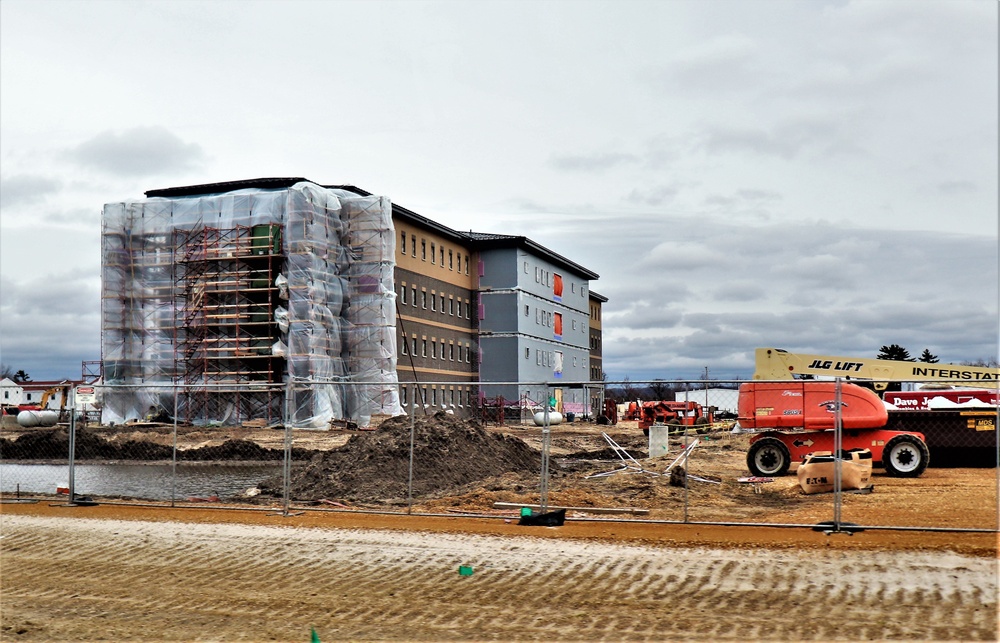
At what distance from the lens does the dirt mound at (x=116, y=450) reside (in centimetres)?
4297

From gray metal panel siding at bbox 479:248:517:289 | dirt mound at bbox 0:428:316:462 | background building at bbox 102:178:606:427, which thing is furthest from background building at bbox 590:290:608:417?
dirt mound at bbox 0:428:316:462

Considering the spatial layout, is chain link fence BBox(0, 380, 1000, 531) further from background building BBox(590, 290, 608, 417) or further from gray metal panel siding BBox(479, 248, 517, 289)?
background building BBox(590, 290, 608, 417)

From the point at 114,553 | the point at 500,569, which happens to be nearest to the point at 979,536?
the point at 500,569

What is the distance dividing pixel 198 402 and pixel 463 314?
3070 centimetres

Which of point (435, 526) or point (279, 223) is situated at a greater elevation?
point (279, 223)

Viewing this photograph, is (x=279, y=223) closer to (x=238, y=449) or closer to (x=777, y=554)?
(x=238, y=449)

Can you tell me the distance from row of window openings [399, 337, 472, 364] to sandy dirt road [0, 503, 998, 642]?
51972 mm

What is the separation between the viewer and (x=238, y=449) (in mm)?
43250

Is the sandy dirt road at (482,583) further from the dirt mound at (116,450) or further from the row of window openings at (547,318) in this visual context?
the row of window openings at (547,318)

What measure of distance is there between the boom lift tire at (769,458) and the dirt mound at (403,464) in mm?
6594

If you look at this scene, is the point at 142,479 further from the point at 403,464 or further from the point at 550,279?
the point at 550,279

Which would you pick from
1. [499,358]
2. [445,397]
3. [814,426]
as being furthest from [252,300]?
[814,426]

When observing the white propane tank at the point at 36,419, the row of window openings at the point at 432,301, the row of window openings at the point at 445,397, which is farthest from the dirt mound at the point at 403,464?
the white propane tank at the point at 36,419

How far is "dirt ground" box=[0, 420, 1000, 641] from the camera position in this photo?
10539 mm
